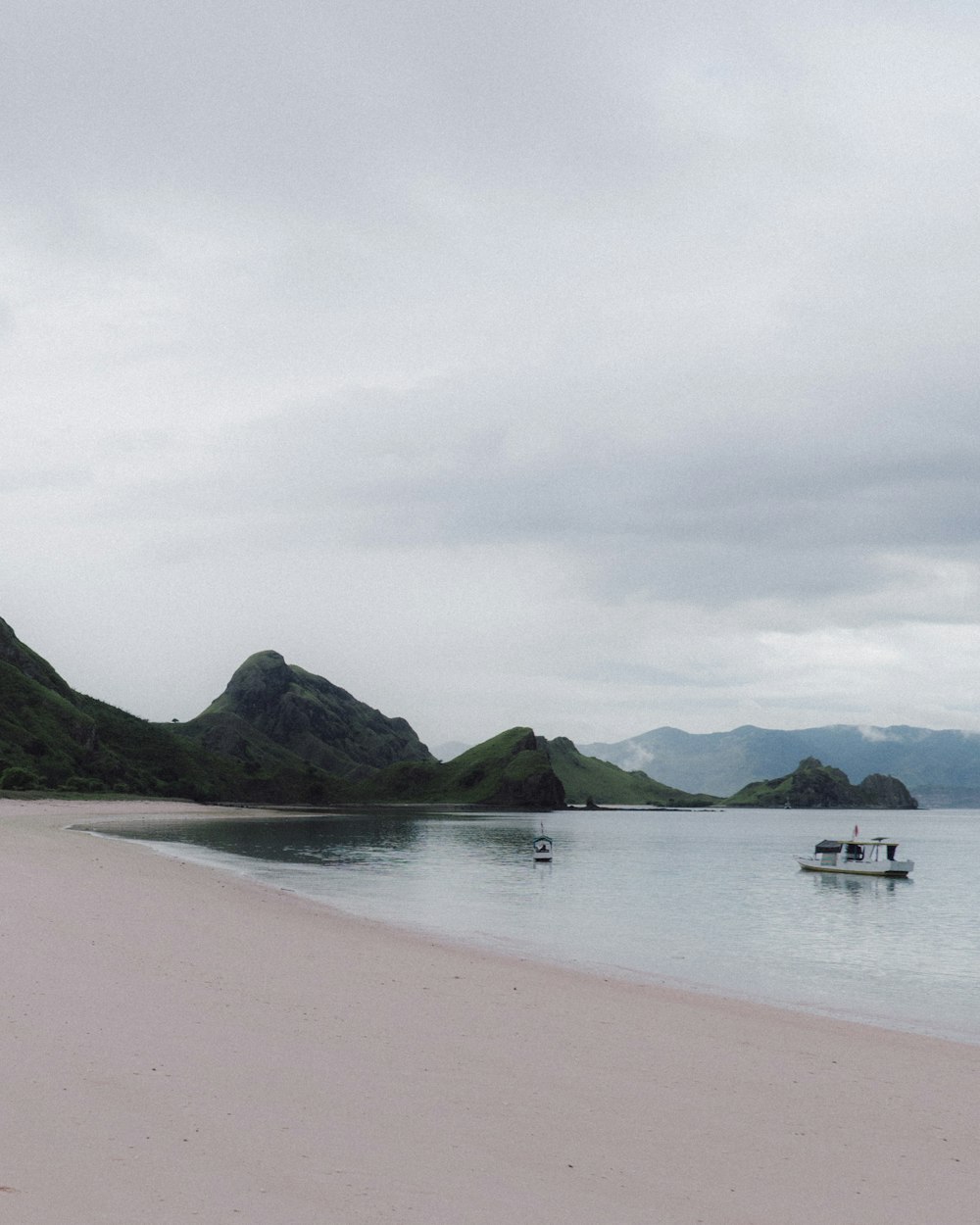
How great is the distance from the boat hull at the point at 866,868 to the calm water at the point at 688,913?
99 centimetres

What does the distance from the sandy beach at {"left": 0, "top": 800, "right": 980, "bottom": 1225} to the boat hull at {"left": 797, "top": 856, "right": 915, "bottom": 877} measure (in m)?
70.6

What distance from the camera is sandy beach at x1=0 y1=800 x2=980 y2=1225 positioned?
872 centimetres

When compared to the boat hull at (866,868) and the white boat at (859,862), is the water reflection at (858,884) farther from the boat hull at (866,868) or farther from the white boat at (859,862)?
the white boat at (859,862)

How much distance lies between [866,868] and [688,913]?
149 feet

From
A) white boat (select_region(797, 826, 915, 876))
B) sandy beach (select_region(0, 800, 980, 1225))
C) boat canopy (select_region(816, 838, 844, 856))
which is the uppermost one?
sandy beach (select_region(0, 800, 980, 1225))

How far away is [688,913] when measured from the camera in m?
50.5

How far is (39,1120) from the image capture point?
380 inches

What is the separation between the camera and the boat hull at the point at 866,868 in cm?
8550

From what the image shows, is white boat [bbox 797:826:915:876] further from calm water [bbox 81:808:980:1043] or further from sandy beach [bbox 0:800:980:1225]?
sandy beach [bbox 0:800:980:1225]

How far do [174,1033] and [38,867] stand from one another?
30756 mm

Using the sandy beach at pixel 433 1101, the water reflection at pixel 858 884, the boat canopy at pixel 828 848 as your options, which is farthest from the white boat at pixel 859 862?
the sandy beach at pixel 433 1101

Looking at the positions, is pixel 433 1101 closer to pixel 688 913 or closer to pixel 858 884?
pixel 688 913

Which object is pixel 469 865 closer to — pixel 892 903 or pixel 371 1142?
pixel 892 903

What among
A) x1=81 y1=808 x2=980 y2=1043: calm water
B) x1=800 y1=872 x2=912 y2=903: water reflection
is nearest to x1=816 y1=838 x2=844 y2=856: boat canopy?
x1=81 y1=808 x2=980 y2=1043: calm water
